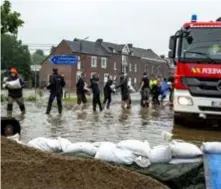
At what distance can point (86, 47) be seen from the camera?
91625 millimetres

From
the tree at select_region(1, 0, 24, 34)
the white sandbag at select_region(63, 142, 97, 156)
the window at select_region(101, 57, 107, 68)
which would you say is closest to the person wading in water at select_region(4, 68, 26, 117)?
the tree at select_region(1, 0, 24, 34)

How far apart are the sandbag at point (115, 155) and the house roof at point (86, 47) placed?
79671 millimetres

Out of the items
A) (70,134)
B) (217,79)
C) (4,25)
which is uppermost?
(4,25)

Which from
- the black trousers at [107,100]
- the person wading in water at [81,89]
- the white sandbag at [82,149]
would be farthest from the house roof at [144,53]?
the white sandbag at [82,149]

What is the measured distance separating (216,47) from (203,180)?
6814 millimetres

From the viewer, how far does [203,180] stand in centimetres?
623

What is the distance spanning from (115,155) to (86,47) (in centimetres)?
8579

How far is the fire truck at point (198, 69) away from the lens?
12.5 m

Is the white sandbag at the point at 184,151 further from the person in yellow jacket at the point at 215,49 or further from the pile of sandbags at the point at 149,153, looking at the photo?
the person in yellow jacket at the point at 215,49

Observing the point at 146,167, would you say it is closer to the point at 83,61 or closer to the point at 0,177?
the point at 0,177

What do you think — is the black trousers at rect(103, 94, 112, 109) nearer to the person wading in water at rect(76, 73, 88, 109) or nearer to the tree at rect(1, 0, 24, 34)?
the person wading in water at rect(76, 73, 88, 109)

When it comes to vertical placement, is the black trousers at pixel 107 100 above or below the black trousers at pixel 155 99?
above

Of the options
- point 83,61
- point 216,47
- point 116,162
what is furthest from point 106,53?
point 116,162

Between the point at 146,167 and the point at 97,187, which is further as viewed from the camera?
the point at 146,167
